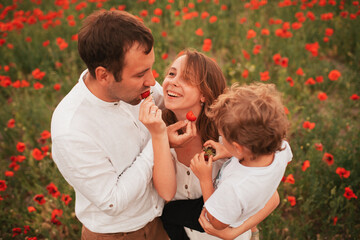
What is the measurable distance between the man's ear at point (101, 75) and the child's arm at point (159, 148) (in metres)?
0.25

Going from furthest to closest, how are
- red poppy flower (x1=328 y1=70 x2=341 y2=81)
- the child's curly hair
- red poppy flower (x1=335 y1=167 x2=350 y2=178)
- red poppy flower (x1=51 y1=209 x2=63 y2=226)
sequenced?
red poppy flower (x1=328 y1=70 x2=341 y2=81)
red poppy flower (x1=335 y1=167 x2=350 y2=178)
red poppy flower (x1=51 y1=209 x2=63 y2=226)
the child's curly hair

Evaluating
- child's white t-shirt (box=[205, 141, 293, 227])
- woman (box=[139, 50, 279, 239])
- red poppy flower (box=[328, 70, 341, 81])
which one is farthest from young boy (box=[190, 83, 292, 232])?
red poppy flower (box=[328, 70, 341, 81])

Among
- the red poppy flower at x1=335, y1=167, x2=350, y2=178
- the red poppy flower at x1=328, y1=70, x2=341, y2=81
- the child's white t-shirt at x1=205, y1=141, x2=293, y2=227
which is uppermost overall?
the child's white t-shirt at x1=205, y1=141, x2=293, y2=227

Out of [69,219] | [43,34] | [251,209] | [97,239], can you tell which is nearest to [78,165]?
[97,239]

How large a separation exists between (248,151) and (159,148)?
0.51 m

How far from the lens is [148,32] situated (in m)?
1.60

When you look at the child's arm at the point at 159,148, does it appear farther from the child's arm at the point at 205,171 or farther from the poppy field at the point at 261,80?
the poppy field at the point at 261,80

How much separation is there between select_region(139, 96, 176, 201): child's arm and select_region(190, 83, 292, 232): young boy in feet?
0.73

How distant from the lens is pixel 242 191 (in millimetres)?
1429

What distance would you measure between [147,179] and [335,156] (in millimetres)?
2177

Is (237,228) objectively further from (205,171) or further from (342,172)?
(342,172)

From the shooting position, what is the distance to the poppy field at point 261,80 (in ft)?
8.27

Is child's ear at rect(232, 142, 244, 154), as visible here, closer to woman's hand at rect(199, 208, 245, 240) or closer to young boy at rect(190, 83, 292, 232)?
young boy at rect(190, 83, 292, 232)

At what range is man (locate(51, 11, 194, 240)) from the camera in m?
1.48
